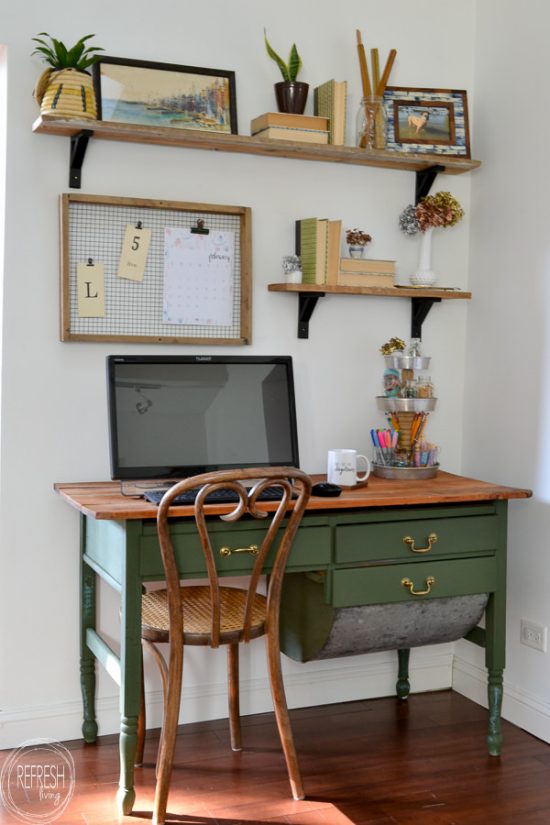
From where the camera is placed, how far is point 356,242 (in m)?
3.05

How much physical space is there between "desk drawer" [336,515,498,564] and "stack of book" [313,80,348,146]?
3.91ft

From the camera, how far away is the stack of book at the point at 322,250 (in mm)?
2938

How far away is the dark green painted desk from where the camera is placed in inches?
91.3

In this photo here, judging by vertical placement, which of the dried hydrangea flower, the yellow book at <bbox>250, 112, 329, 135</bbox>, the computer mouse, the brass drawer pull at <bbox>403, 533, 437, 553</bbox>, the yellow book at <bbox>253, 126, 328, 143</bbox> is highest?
the yellow book at <bbox>250, 112, 329, 135</bbox>

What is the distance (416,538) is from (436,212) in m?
1.09

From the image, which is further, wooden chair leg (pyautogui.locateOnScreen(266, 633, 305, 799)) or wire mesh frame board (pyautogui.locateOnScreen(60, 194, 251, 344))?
wire mesh frame board (pyautogui.locateOnScreen(60, 194, 251, 344))

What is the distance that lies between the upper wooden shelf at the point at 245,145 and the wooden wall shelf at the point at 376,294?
406 mm

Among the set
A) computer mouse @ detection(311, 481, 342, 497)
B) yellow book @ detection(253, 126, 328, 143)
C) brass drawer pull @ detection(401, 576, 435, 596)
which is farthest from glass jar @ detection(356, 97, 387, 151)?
brass drawer pull @ detection(401, 576, 435, 596)

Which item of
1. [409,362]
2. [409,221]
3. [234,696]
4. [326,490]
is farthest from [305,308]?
[234,696]

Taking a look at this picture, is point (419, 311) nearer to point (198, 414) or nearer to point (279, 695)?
point (198, 414)

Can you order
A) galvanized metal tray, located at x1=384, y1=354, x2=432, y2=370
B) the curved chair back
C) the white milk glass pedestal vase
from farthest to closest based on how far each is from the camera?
the white milk glass pedestal vase → galvanized metal tray, located at x1=384, y1=354, x2=432, y2=370 → the curved chair back

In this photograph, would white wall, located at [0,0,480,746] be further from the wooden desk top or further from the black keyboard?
the black keyboard

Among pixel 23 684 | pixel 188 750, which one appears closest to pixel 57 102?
pixel 23 684

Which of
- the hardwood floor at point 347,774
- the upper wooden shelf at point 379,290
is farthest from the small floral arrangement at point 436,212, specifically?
the hardwood floor at point 347,774
